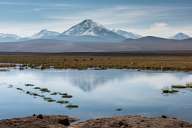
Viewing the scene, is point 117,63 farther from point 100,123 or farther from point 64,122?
point 100,123

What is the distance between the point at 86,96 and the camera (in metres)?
37.7

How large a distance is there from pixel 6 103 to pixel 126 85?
57.2 feet

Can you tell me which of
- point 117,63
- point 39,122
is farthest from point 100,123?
point 117,63

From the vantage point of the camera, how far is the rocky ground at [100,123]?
2197 cm

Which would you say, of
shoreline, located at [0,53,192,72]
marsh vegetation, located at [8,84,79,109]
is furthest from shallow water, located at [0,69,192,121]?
shoreline, located at [0,53,192,72]

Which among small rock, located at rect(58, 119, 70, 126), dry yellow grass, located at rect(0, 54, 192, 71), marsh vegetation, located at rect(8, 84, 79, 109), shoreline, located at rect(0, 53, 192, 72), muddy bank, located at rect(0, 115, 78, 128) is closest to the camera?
muddy bank, located at rect(0, 115, 78, 128)

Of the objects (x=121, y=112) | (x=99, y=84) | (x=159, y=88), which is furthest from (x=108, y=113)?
(x=99, y=84)

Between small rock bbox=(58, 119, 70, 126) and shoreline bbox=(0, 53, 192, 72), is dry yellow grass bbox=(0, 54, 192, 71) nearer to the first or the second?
Answer: shoreline bbox=(0, 53, 192, 72)

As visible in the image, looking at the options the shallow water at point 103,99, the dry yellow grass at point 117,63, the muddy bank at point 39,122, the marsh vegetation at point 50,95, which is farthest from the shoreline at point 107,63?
the muddy bank at point 39,122

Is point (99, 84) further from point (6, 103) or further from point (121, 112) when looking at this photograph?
point (121, 112)

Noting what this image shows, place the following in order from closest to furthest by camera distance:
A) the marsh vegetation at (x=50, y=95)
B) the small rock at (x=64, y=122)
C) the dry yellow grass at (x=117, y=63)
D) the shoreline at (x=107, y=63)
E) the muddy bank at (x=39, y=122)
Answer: the muddy bank at (x=39, y=122) < the small rock at (x=64, y=122) < the marsh vegetation at (x=50, y=95) < the shoreline at (x=107, y=63) < the dry yellow grass at (x=117, y=63)

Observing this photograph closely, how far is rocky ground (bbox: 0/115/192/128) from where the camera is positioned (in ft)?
72.1

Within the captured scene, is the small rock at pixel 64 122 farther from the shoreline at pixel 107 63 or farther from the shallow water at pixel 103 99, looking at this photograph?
the shoreline at pixel 107 63

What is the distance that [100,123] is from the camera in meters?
22.6
